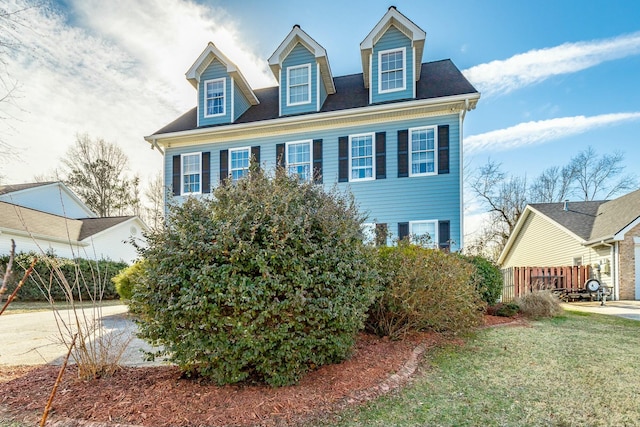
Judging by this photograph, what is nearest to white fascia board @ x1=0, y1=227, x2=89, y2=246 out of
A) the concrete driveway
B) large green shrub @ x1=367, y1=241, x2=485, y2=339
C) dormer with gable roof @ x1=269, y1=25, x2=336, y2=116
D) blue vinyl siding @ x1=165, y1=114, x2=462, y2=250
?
the concrete driveway

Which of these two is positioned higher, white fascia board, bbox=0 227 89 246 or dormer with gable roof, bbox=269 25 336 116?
dormer with gable roof, bbox=269 25 336 116

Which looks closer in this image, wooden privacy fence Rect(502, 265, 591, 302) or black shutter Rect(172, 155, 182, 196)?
wooden privacy fence Rect(502, 265, 591, 302)

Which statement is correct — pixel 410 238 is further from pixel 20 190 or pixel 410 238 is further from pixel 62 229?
pixel 20 190

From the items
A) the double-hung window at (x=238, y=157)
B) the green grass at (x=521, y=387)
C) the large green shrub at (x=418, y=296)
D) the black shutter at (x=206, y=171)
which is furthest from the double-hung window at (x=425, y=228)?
the black shutter at (x=206, y=171)

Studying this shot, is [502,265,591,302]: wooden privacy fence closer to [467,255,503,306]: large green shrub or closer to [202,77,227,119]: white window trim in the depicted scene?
[467,255,503,306]: large green shrub

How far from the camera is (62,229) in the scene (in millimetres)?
16734

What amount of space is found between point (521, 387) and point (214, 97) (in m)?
13.2

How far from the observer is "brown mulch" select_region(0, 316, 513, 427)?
3.01m

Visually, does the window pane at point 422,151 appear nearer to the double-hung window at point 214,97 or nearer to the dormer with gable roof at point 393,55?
the dormer with gable roof at point 393,55

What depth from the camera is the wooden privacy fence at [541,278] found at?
42.6 feet

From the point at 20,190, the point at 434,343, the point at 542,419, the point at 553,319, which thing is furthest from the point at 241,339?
the point at 20,190

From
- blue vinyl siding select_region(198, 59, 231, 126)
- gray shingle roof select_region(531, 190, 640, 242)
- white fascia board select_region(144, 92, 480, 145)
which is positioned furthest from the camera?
gray shingle roof select_region(531, 190, 640, 242)

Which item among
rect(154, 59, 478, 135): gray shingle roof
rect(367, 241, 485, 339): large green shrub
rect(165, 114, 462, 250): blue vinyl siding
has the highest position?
rect(154, 59, 478, 135): gray shingle roof

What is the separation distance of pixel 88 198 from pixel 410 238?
25.7m
